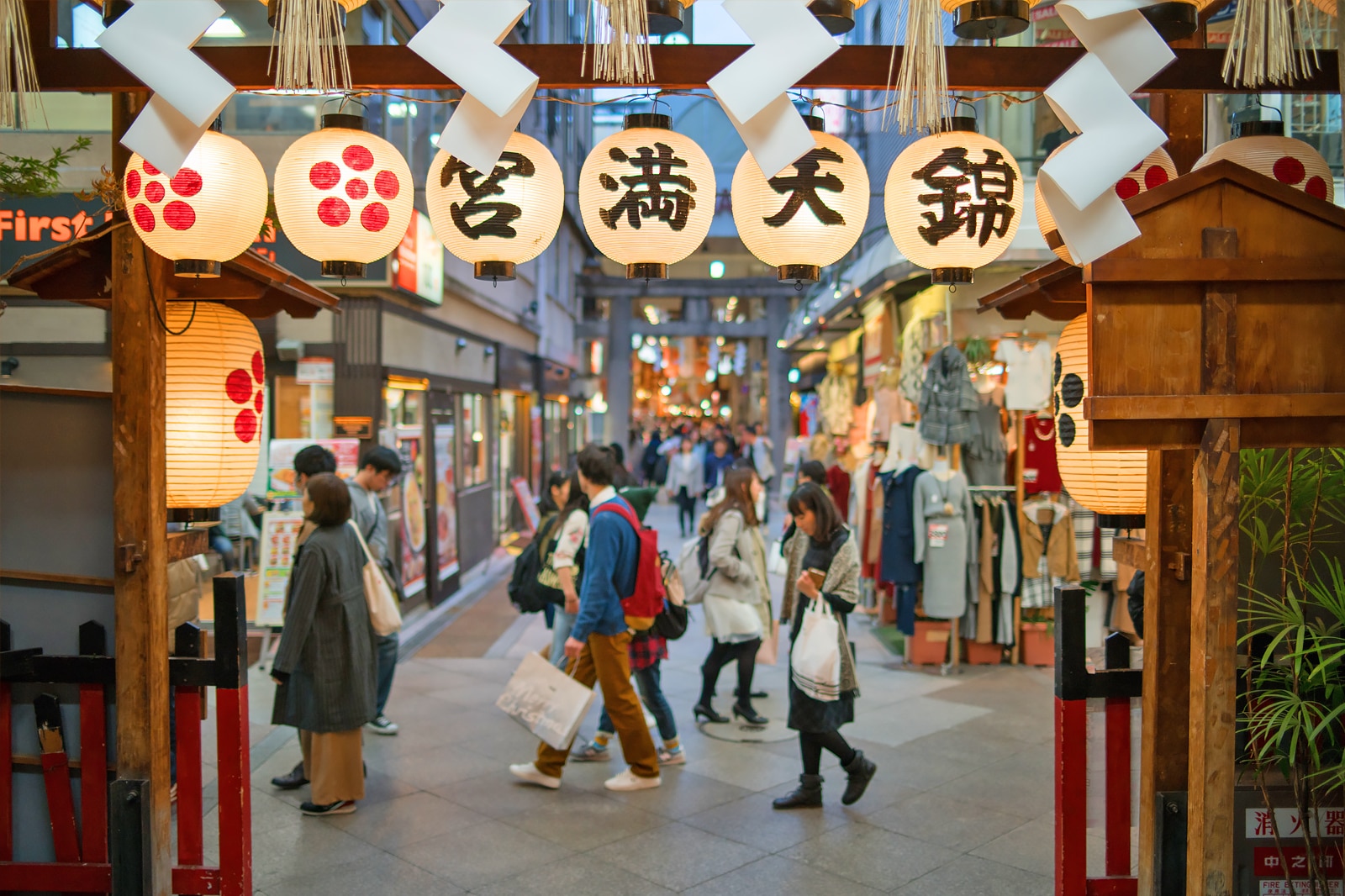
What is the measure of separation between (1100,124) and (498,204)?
2364mm

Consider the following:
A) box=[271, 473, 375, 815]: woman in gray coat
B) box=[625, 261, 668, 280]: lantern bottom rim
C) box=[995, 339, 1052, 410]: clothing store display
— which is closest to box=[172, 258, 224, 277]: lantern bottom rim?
box=[625, 261, 668, 280]: lantern bottom rim

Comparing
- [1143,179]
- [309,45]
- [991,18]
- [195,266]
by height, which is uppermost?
[991,18]

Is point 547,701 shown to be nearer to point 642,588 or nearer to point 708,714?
point 642,588

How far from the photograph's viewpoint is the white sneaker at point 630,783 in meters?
6.30

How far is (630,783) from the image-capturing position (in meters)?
6.32

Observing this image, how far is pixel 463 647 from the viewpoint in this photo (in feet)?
34.0

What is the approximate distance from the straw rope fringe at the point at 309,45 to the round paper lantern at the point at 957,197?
2246mm

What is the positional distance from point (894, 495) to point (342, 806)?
5.54 metres

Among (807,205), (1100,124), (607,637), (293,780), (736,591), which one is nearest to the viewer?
(1100,124)

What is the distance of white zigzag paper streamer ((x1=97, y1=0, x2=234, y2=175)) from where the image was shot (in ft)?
10.4

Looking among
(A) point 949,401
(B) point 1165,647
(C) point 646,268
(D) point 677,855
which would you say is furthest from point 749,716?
(B) point 1165,647

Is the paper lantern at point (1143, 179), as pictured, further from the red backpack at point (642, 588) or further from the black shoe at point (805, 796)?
the black shoe at point (805, 796)

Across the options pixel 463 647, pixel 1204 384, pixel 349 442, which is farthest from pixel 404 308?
pixel 1204 384

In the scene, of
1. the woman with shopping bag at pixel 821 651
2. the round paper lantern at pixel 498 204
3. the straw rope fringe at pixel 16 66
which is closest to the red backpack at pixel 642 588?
the woman with shopping bag at pixel 821 651
